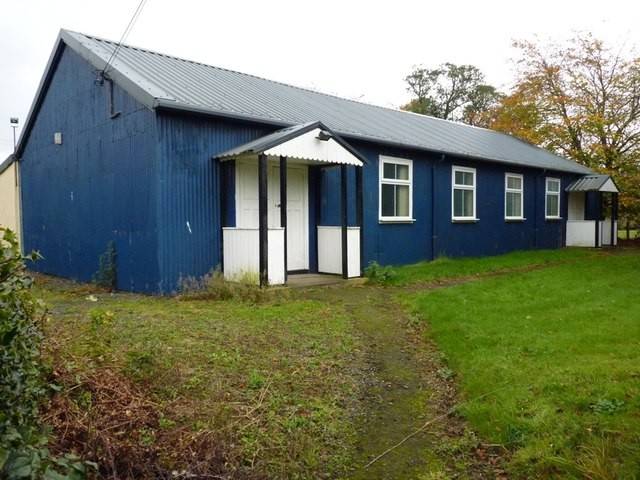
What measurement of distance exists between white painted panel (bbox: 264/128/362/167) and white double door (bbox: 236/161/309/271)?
1289mm

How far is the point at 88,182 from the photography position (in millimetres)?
10312

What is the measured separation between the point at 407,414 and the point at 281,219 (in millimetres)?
5138

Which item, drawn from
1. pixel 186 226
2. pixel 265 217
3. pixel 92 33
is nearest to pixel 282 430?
pixel 265 217

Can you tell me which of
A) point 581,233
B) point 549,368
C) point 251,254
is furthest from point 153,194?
point 581,233

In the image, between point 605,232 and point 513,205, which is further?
point 605,232

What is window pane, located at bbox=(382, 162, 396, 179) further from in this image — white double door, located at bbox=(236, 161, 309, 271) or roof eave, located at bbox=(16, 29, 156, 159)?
roof eave, located at bbox=(16, 29, 156, 159)

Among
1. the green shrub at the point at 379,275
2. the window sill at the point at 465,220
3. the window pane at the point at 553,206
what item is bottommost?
the green shrub at the point at 379,275

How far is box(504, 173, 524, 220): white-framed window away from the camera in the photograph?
16141 millimetres

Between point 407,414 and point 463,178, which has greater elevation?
point 463,178

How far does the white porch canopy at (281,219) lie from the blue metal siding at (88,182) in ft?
4.47

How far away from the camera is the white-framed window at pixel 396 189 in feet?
38.7

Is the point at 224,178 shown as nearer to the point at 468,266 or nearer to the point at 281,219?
the point at 281,219

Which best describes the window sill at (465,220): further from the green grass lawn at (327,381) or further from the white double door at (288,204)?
the green grass lawn at (327,381)

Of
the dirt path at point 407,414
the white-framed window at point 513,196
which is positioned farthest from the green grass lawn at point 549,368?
the white-framed window at point 513,196
